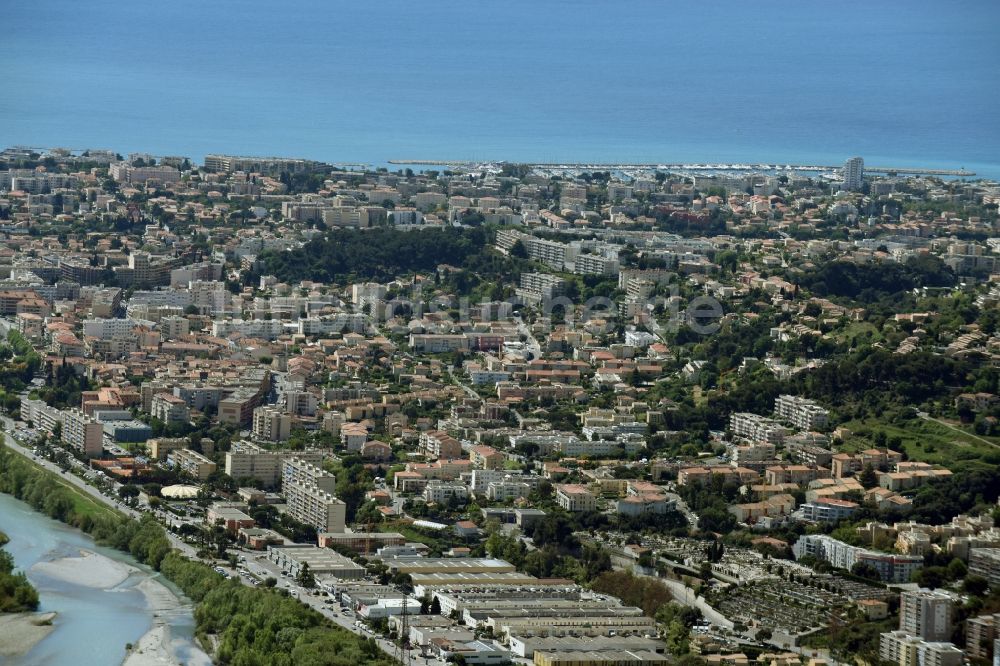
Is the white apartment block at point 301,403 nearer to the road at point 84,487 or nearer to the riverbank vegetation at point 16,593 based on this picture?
the road at point 84,487

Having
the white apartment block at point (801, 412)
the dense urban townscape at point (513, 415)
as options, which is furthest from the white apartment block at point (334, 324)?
the white apartment block at point (801, 412)

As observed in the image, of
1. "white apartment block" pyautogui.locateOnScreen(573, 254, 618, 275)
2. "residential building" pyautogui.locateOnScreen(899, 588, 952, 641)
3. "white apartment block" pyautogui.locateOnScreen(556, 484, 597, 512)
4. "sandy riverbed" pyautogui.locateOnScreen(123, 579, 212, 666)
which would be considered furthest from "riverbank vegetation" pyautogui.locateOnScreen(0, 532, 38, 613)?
"white apartment block" pyautogui.locateOnScreen(573, 254, 618, 275)

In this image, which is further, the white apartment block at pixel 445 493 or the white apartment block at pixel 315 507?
the white apartment block at pixel 445 493

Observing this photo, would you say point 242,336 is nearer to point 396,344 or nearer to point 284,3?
point 396,344

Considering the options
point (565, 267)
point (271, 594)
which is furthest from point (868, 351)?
point (271, 594)

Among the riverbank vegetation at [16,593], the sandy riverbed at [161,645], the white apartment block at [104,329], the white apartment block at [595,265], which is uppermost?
the white apartment block at [595,265]

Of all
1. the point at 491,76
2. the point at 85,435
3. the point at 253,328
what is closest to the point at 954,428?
the point at 85,435

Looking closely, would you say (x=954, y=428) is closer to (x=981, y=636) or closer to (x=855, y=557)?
(x=855, y=557)
